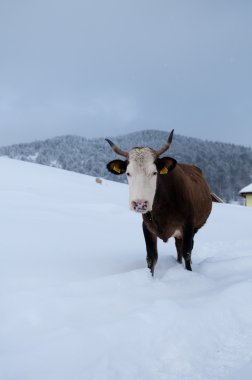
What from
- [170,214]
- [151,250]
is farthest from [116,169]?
[151,250]

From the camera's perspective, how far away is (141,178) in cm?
429

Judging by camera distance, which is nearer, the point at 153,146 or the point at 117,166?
the point at 117,166

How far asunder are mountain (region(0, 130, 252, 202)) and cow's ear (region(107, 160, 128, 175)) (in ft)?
214

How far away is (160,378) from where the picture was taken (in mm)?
2383

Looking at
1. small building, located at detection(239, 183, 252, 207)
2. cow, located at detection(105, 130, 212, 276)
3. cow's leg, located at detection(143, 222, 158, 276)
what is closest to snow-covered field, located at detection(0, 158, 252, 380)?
cow's leg, located at detection(143, 222, 158, 276)

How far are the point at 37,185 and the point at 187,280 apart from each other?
1186cm

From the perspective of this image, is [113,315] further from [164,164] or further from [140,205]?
[164,164]

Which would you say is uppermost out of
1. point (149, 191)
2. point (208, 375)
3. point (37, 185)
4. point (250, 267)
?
point (149, 191)

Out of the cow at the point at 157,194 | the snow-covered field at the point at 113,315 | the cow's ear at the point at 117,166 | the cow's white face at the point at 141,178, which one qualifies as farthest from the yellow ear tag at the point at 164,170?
the snow-covered field at the point at 113,315

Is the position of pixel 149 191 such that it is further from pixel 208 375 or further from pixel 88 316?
pixel 208 375

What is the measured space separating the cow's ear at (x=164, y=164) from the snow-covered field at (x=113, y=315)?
48.7 inches

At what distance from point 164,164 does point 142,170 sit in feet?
1.26

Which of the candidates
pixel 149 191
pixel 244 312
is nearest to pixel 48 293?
pixel 149 191

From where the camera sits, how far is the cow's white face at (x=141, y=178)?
4.09 meters
